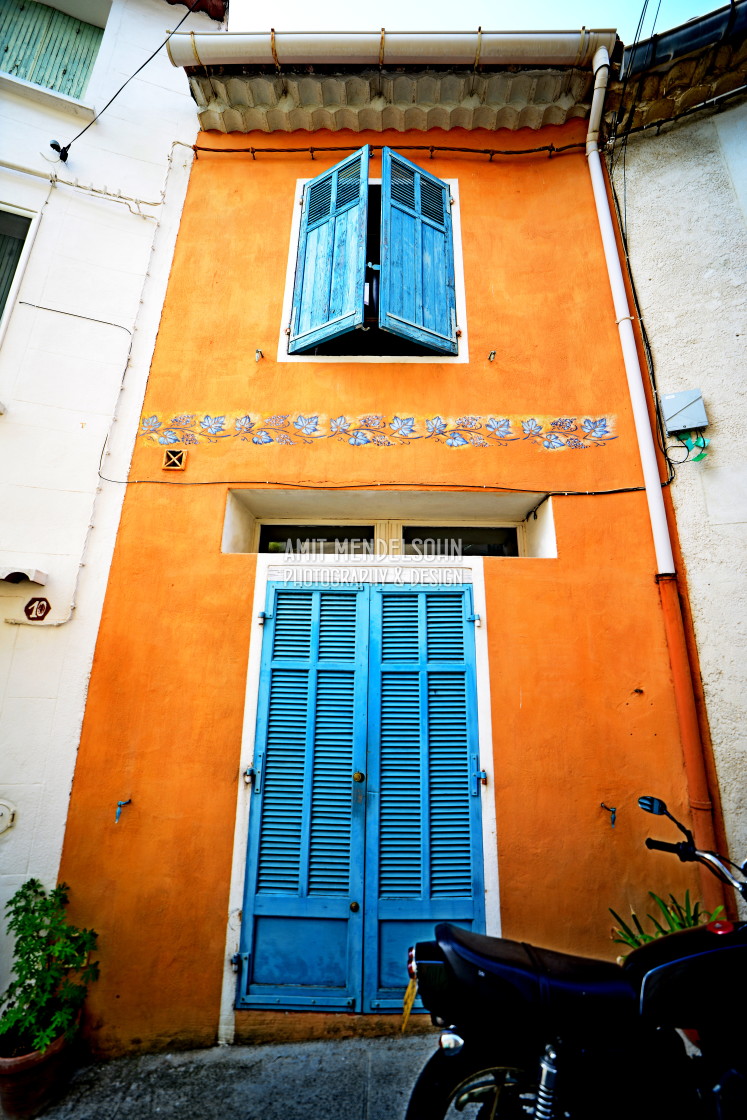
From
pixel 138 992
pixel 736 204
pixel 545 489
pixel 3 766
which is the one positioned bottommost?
pixel 138 992

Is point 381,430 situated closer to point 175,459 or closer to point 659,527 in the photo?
point 175,459

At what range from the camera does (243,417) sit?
4.11 m

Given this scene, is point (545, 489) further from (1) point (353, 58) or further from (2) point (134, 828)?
(1) point (353, 58)

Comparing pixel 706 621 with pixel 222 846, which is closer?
pixel 222 846

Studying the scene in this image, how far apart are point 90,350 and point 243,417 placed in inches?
52.0

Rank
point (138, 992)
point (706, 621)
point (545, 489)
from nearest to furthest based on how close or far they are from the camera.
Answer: point (138, 992) < point (706, 621) < point (545, 489)

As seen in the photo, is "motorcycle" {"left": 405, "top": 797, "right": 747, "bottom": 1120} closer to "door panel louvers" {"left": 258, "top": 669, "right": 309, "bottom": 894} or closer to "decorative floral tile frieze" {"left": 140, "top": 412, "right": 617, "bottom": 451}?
"door panel louvers" {"left": 258, "top": 669, "right": 309, "bottom": 894}

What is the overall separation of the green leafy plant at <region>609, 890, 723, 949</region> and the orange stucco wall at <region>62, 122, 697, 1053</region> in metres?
0.09

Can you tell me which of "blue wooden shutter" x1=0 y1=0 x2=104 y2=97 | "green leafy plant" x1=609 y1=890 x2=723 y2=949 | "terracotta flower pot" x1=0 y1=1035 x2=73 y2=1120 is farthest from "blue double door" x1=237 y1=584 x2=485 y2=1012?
"blue wooden shutter" x1=0 y1=0 x2=104 y2=97

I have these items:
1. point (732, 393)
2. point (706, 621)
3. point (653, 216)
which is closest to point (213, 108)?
point (653, 216)

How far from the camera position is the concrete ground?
8.35 ft

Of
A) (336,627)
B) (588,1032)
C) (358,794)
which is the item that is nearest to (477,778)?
(358,794)

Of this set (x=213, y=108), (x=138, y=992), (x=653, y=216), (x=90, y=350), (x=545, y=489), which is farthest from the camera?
(x=213, y=108)

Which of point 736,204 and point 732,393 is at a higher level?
point 736,204
